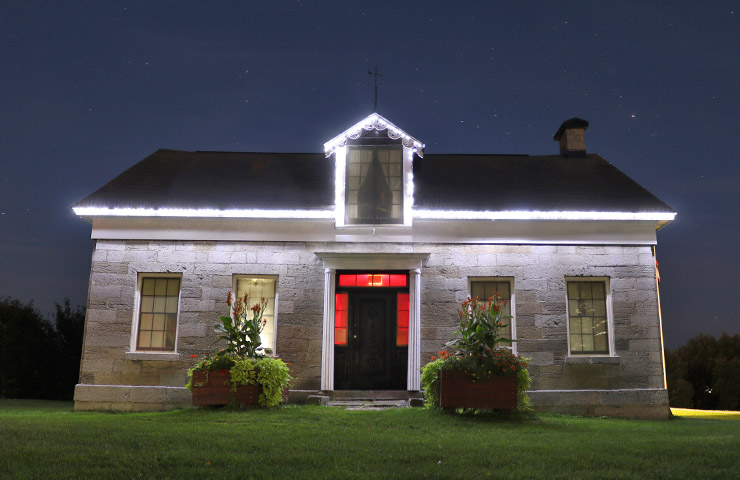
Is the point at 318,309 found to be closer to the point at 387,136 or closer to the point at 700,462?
the point at 387,136

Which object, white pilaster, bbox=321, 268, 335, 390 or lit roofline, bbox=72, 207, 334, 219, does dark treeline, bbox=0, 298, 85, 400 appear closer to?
lit roofline, bbox=72, 207, 334, 219

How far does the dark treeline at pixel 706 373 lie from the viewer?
3266 centimetres

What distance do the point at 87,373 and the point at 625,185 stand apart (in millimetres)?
Result: 12211

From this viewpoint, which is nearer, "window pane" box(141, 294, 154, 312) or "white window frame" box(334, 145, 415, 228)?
"window pane" box(141, 294, 154, 312)

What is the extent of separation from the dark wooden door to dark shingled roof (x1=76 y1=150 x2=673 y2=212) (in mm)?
2188

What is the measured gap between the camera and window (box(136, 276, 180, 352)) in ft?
42.1

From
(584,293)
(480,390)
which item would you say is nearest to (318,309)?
(480,390)

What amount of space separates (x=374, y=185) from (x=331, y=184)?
3.36 ft

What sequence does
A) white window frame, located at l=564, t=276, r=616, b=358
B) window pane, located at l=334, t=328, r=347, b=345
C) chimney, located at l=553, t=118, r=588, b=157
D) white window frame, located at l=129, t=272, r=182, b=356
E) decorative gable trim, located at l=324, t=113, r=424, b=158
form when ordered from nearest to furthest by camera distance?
white window frame, located at l=129, t=272, r=182, b=356 → white window frame, located at l=564, t=276, r=616, b=358 → window pane, located at l=334, t=328, r=347, b=345 → decorative gable trim, located at l=324, t=113, r=424, b=158 → chimney, located at l=553, t=118, r=588, b=157

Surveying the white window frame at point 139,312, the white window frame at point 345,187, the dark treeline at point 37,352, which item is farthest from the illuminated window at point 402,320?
the dark treeline at point 37,352

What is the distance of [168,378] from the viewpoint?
1248 cm

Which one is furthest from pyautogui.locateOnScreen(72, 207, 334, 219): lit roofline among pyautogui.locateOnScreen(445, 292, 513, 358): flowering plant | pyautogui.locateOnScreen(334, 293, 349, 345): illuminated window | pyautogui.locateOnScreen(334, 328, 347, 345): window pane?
pyautogui.locateOnScreen(445, 292, 513, 358): flowering plant

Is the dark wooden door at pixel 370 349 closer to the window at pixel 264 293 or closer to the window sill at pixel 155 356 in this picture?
the window at pixel 264 293

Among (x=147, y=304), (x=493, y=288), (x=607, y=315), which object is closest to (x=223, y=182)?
(x=147, y=304)
